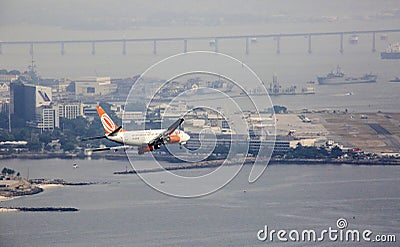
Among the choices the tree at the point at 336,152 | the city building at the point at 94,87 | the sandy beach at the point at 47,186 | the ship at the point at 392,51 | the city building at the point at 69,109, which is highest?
the ship at the point at 392,51

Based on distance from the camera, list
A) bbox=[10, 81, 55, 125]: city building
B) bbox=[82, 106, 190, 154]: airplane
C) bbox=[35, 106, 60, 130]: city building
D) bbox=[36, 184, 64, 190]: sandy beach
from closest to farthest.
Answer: bbox=[82, 106, 190, 154]: airplane < bbox=[36, 184, 64, 190]: sandy beach < bbox=[35, 106, 60, 130]: city building < bbox=[10, 81, 55, 125]: city building

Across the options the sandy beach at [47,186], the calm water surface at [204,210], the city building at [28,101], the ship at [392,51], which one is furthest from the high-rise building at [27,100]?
the ship at [392,51]

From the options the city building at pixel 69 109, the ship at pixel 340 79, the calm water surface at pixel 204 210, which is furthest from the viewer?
the ship at pixel 340 79

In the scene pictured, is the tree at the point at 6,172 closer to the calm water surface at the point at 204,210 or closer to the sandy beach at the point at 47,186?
the calm water surface at the point at 204,210

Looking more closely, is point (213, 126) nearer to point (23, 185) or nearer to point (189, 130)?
point (189, 130)

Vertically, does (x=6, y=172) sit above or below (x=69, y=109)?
below

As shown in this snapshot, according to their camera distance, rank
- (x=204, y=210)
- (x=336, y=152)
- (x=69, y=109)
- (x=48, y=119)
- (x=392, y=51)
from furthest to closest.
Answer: (x=392, y=51), (x=69, y=109), (x=48, y=119), (x=336, y=152), (x=204, y=210)

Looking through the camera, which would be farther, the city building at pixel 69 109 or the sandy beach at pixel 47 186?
the city building at pixel 69 109

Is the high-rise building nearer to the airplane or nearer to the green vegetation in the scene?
the green vegetation

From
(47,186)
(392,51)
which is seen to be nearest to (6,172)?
(47,186)

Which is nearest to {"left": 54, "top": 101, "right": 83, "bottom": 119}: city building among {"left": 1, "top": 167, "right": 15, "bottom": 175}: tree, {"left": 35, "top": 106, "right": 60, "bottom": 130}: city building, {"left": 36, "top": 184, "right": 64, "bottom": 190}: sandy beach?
{"left": 35, "top": 106, "right": 60, "bottom": 130}: city building

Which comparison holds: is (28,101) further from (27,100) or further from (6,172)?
(6,172)
